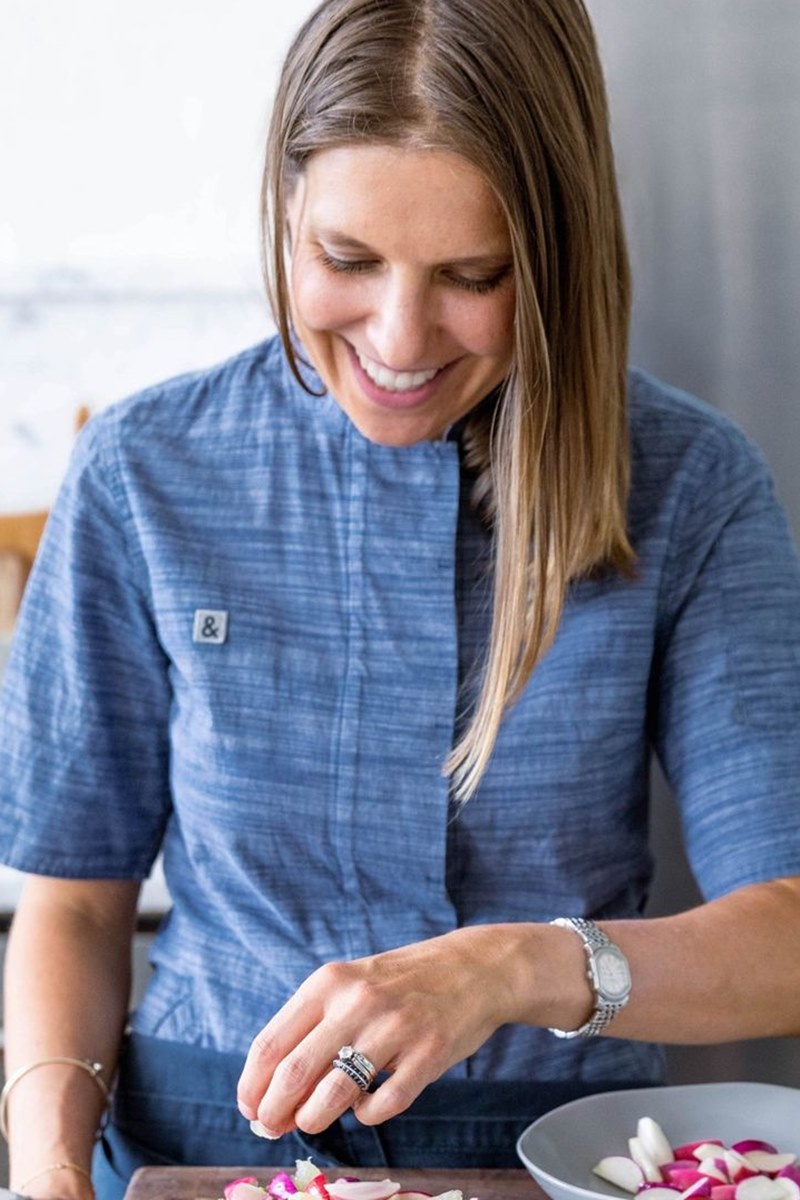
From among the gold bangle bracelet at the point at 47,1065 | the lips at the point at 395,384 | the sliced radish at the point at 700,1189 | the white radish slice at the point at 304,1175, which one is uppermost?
the lips at the point at 395,384

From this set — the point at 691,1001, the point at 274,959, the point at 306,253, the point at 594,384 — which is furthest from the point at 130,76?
the point at 691,1001

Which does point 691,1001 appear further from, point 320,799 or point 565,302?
point 565,302

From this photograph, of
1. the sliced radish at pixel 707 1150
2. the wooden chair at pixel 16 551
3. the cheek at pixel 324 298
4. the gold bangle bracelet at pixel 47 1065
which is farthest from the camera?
the wooden chair at pixel 16 551

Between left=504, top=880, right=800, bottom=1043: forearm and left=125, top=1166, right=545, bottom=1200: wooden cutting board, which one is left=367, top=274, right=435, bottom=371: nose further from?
left=125, top=1166, right=545, bottom=1200: wooden cutting board

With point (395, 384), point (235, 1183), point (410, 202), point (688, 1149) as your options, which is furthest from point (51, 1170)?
point (410, 202)

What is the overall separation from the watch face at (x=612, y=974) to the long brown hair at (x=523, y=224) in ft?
0.61

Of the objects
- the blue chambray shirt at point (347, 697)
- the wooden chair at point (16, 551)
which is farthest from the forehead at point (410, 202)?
the wooden chair at point (16, 551)

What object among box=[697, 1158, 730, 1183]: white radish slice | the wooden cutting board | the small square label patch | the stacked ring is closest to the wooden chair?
the small square label patch

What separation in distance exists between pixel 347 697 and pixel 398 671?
0.15 feet

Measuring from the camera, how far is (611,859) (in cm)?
128

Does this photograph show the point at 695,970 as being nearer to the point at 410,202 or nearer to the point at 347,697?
the point at 347,697

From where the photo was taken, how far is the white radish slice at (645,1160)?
98 centimetres

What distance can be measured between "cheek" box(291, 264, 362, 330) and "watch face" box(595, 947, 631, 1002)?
1.63 ft

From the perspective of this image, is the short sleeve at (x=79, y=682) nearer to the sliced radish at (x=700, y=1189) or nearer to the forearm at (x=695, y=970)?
the forearm at (x=695, y=970)
